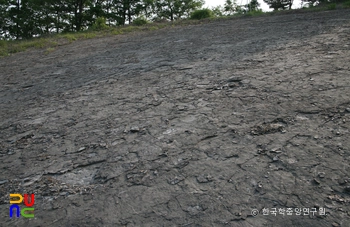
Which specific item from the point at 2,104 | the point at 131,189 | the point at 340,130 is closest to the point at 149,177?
the point at 131,189

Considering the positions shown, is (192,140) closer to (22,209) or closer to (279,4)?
(22,209)

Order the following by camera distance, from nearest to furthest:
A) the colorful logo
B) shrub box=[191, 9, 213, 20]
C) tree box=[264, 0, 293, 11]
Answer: the colorful logo, shrub box=[191, 9, 213, 20], tree box=[264, 0, 293, 11]

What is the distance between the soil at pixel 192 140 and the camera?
5.25ft

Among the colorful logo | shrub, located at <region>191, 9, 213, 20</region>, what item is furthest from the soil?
shrub, located at <region>191, 9, 213, 20</region>

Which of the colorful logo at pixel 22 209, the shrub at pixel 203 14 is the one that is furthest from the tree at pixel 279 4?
the colorful logo at pixel 22 209

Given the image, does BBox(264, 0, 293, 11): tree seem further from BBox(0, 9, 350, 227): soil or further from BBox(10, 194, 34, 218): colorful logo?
BBox(10, 194, 34, 218): colorful logo

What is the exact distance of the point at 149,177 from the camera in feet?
6.25

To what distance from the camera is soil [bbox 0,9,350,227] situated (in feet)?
5.25

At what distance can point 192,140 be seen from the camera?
2.26 m

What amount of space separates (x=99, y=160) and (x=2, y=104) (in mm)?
2522

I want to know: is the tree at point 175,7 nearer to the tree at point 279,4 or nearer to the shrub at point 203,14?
the tree at point 279,4

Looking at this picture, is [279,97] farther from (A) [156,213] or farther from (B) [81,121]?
(B) [81,121]

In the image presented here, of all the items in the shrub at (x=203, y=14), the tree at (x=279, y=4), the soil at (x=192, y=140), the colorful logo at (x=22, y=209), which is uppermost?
the tree at (x=279, y=4)

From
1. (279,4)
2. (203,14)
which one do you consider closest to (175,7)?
(279,4)
